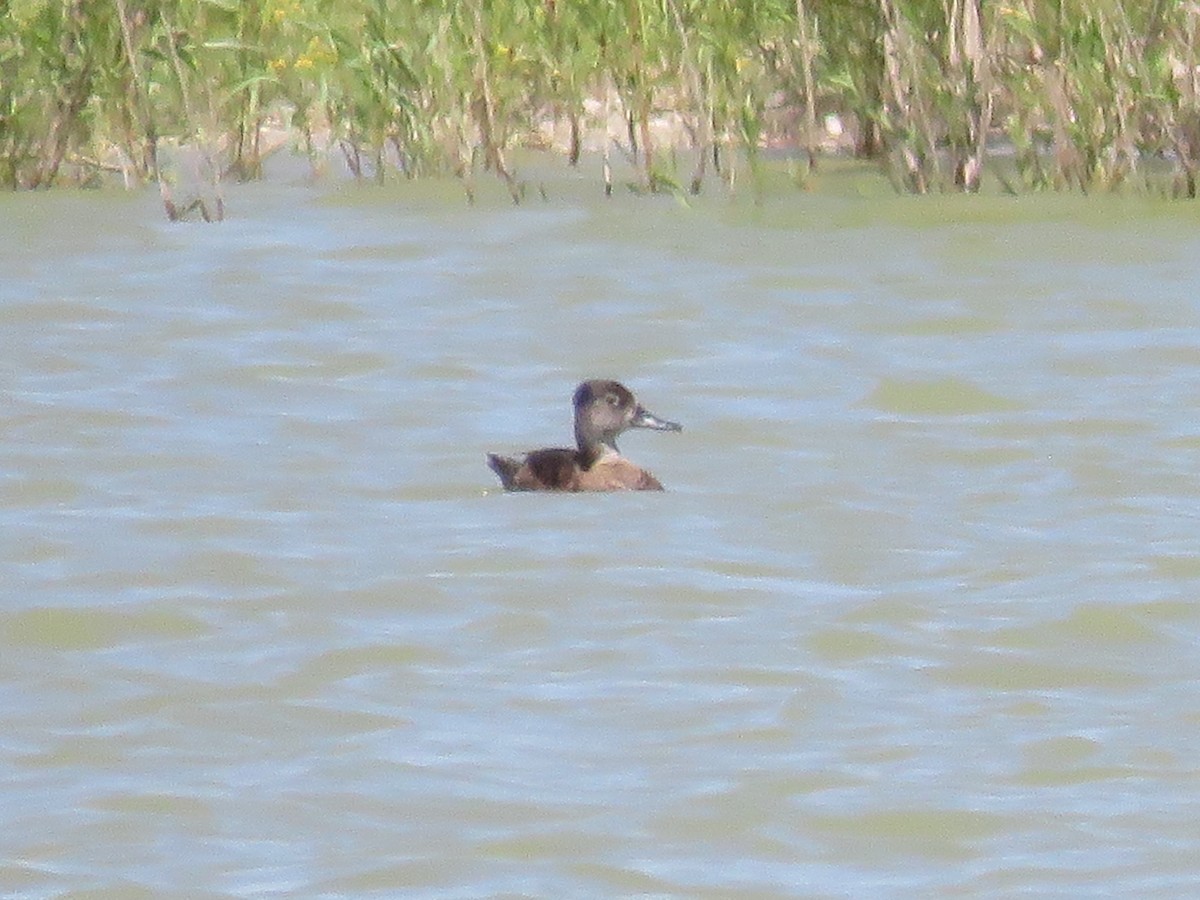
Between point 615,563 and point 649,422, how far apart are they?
1.54m

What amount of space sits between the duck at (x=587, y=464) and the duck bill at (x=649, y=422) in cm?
2

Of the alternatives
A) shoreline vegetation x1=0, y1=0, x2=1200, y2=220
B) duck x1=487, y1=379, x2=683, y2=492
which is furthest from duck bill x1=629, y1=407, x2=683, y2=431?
shoreline vegetation x1=0, y1=0, x2=1200, y2=220

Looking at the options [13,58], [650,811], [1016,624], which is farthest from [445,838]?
[13,58]

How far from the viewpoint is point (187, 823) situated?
4.56 m

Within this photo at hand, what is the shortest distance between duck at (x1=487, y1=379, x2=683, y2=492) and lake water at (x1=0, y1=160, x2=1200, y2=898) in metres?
0.10

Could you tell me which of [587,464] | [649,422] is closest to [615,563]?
[587,464]

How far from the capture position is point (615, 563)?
649 centimetres

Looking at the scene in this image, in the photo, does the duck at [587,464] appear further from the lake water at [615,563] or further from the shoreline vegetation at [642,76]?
the shoreline vegetation at [642,76]

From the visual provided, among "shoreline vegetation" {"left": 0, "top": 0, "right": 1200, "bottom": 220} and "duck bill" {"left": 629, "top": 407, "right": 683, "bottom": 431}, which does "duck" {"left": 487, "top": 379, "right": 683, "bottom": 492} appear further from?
"shoreline vegetation" {"left": 0, "top": 0, "right": 1200, "bottom": 220}

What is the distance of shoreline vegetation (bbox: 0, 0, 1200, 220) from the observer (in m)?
11.2

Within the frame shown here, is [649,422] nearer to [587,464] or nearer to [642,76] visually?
[587,464]

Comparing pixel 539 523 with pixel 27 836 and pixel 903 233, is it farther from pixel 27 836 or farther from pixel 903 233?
pixel 903 233

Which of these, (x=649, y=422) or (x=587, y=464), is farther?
(x=649, y=422)

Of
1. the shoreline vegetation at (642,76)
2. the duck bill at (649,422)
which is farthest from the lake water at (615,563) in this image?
the shoreline vegetation at (642,76)
